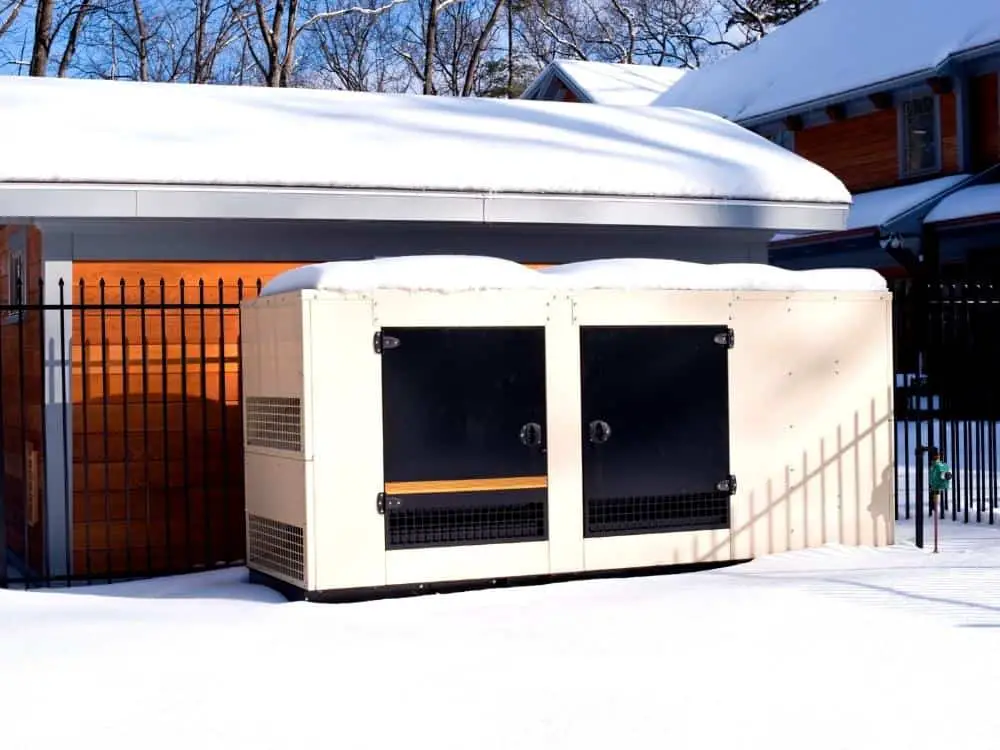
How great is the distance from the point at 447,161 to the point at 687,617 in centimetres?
459

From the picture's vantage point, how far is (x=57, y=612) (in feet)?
28.0

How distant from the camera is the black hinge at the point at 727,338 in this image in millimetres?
9477

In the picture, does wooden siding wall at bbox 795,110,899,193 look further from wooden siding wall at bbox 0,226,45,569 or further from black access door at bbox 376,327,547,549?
black access door at bbox 376,327,547,549

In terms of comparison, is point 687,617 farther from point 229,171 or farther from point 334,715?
point 229,171

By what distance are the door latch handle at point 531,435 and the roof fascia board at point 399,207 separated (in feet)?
8.09

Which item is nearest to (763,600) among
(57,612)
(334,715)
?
(334,715)

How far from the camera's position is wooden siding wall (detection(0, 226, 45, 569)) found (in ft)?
35.4

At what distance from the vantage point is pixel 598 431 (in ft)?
30.0

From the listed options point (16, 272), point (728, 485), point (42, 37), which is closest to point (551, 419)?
point (728, 485)

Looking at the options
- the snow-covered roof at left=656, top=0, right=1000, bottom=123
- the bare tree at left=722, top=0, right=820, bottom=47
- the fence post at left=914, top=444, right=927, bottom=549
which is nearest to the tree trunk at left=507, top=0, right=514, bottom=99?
the bare tree at left=722, top=0, right=820, bottom=47

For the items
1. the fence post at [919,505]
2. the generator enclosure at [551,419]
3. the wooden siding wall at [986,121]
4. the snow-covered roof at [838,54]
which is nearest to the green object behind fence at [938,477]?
the fence post at [919,505]

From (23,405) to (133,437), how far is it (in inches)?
32.0

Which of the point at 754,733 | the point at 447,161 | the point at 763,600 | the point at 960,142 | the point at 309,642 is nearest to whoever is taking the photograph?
the point at 754,733

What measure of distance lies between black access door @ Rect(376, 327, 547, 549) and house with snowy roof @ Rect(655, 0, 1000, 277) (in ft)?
47.7
